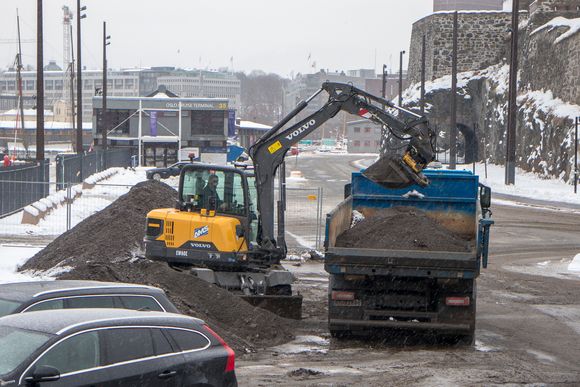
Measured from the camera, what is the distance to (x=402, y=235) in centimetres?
1511

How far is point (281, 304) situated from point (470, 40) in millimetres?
69573

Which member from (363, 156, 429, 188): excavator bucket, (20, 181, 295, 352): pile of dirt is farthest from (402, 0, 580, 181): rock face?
(20, 181, 295, 352): pile of dirt

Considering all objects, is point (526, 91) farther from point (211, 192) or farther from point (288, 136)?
point (211, 192)

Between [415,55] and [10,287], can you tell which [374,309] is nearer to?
[10,287]

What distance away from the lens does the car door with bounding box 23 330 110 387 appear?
789 cm

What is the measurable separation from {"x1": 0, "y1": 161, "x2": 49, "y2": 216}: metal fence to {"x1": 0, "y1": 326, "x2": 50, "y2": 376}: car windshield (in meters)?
21.5

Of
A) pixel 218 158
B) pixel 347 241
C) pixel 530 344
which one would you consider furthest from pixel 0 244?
pixel 218 158

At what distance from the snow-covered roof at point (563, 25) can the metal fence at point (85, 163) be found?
92.9ft

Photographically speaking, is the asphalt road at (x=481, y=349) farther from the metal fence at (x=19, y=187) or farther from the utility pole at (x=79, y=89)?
the utility pole at (x=79, y=89)

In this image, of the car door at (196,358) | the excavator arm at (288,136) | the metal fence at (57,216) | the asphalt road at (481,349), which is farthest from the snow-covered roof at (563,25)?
the car door at (196,358)

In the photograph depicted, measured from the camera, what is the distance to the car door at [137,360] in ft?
27.2

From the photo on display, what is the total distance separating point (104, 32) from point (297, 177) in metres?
24.3

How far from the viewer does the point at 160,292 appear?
36.7 feet

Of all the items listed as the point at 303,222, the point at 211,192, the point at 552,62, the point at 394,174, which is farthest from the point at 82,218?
the point at 552,62
